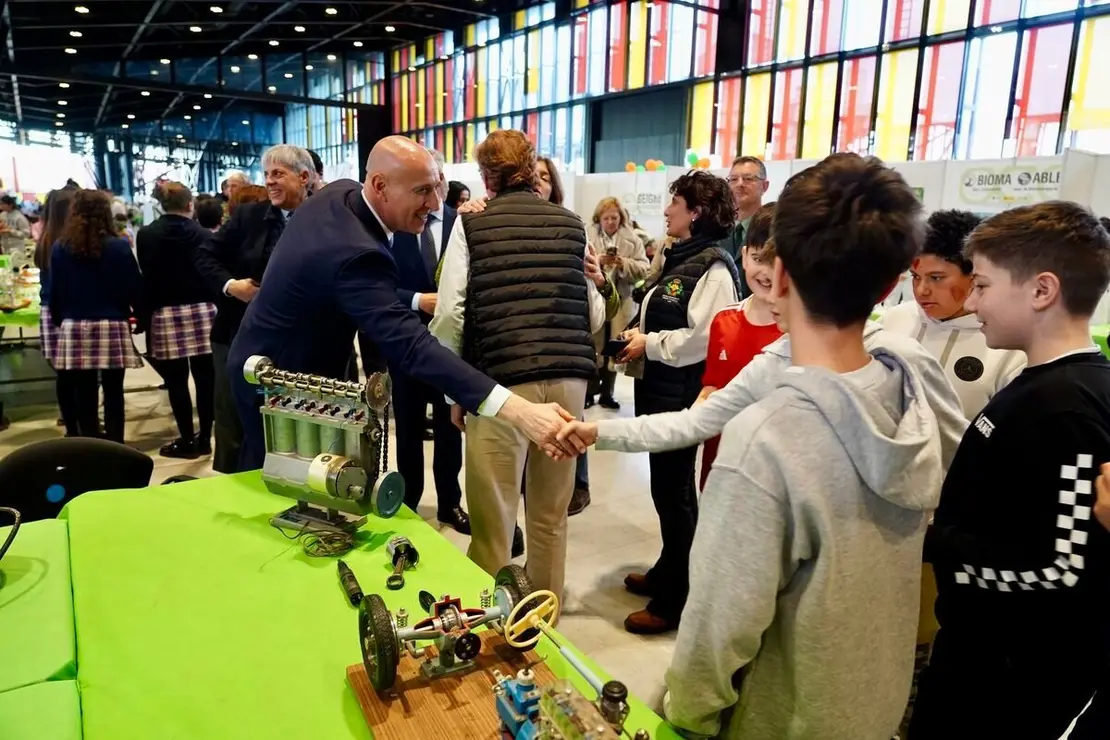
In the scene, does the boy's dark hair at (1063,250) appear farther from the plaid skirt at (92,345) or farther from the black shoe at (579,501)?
the plaid skirt at (92,345)

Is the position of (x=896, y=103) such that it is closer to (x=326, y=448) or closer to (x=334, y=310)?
(x=334, y=310)

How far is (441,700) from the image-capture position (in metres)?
1.01

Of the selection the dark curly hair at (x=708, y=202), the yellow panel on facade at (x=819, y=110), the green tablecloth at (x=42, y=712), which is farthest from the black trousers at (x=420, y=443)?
the yellow panel on facade at (x=819, y=110)

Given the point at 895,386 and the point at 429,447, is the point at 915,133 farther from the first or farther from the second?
the point at 895,386

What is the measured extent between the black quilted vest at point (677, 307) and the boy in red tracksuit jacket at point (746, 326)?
0.83ft

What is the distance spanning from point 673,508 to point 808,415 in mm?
1764

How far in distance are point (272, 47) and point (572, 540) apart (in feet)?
56.8

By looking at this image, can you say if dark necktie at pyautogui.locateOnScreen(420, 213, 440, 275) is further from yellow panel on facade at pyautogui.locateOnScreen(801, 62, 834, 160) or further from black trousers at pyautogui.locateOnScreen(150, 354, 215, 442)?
yellow panel on facade at pyautogui.locateOnScreen(801, 62, 834, 160)

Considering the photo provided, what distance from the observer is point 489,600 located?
1209 millimetres

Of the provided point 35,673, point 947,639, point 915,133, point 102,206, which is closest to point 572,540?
point 947,639

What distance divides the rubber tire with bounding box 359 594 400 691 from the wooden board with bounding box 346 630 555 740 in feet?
0.07

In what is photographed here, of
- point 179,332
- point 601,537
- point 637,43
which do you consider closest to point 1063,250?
point 601,537

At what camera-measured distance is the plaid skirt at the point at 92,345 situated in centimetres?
396

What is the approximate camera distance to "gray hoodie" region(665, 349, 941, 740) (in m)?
0.88
